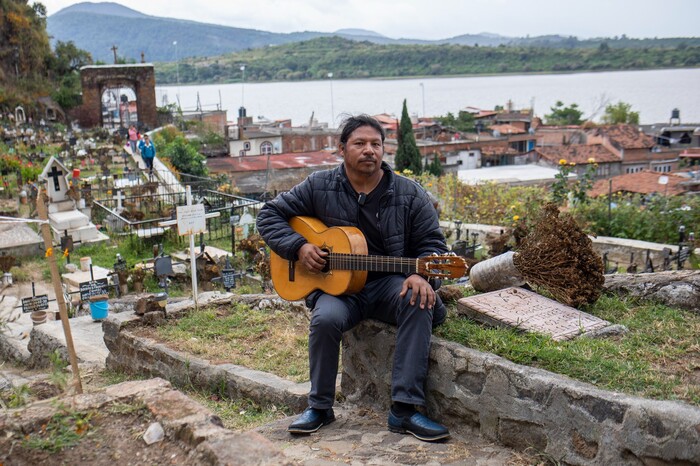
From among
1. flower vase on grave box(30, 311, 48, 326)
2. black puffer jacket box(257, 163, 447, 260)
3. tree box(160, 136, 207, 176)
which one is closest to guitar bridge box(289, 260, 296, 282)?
black puffer jacket box(257, 163, 447, 260)

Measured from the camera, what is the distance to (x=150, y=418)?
3242mm

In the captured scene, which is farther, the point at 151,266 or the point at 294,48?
the point at 294,48

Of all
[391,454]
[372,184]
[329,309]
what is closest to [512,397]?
[391,454]

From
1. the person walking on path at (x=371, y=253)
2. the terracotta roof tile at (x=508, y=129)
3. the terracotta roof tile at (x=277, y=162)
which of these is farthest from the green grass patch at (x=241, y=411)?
the terracotta roof tile at (x=508, y=129)

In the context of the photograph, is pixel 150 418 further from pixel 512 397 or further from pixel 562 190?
pixel 562 190

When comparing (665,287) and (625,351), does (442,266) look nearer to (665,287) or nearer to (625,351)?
(625,351)

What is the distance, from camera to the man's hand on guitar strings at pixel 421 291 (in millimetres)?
3922

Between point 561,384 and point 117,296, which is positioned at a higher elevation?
point 561,384

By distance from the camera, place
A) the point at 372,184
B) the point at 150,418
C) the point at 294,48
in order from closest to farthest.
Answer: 1. the point at 150,418
2. the point at 372,184
3. the point at 294,48

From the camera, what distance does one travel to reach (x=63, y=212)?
49.9ft

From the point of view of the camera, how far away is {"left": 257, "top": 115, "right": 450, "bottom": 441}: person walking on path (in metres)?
3.93

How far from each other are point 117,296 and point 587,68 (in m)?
153

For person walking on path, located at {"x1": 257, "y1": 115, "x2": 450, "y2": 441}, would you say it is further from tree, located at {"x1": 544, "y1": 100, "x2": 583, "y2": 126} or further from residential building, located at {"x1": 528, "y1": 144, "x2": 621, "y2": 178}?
tree, located at {"x1": 544, "y1": 100, "x2": 583, "y2": 126}

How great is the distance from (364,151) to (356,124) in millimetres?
211
